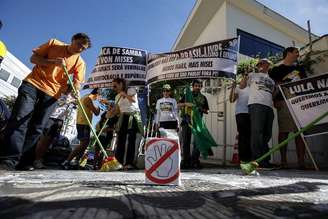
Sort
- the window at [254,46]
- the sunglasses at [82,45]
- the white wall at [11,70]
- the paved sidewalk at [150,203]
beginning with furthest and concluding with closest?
the white wall at [11,70] < the window at [254,46] < the sunglasses at [82,45] < the paved sidewalk at [150,203]

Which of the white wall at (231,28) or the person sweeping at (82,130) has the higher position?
the white wall at (231,28)

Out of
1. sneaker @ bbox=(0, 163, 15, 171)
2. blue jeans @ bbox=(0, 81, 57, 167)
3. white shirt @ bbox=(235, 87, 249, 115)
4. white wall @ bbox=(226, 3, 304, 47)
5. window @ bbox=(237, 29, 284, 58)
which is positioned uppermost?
white wall @ bbox=(226, 3, 304, 47)

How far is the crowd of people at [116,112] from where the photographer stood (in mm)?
3439

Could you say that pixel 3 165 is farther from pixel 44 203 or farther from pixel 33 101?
pixel 44 203

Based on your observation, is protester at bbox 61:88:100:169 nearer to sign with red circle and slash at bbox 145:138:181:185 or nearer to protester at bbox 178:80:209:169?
protester at bbox 178:80:209:169

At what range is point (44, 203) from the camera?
135 centimetres

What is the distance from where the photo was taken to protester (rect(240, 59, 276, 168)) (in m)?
4.30

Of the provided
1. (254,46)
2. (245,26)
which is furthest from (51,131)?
(254,46)

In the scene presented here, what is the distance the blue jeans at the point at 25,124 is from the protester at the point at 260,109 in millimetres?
2534

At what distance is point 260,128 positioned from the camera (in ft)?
14.2

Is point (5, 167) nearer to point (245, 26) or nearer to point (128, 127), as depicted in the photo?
point (128, 127)

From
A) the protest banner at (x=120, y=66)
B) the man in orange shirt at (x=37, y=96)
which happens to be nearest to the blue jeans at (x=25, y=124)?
the man in orange shirt at (x=37, y=96)

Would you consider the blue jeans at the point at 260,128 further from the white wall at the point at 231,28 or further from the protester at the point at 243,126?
the white wall at the point at 231,28

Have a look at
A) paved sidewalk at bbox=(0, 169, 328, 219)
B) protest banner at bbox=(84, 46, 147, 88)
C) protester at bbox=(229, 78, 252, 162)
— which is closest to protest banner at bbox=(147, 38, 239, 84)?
protest banner at bbox=(84, 46, 147, 88)
